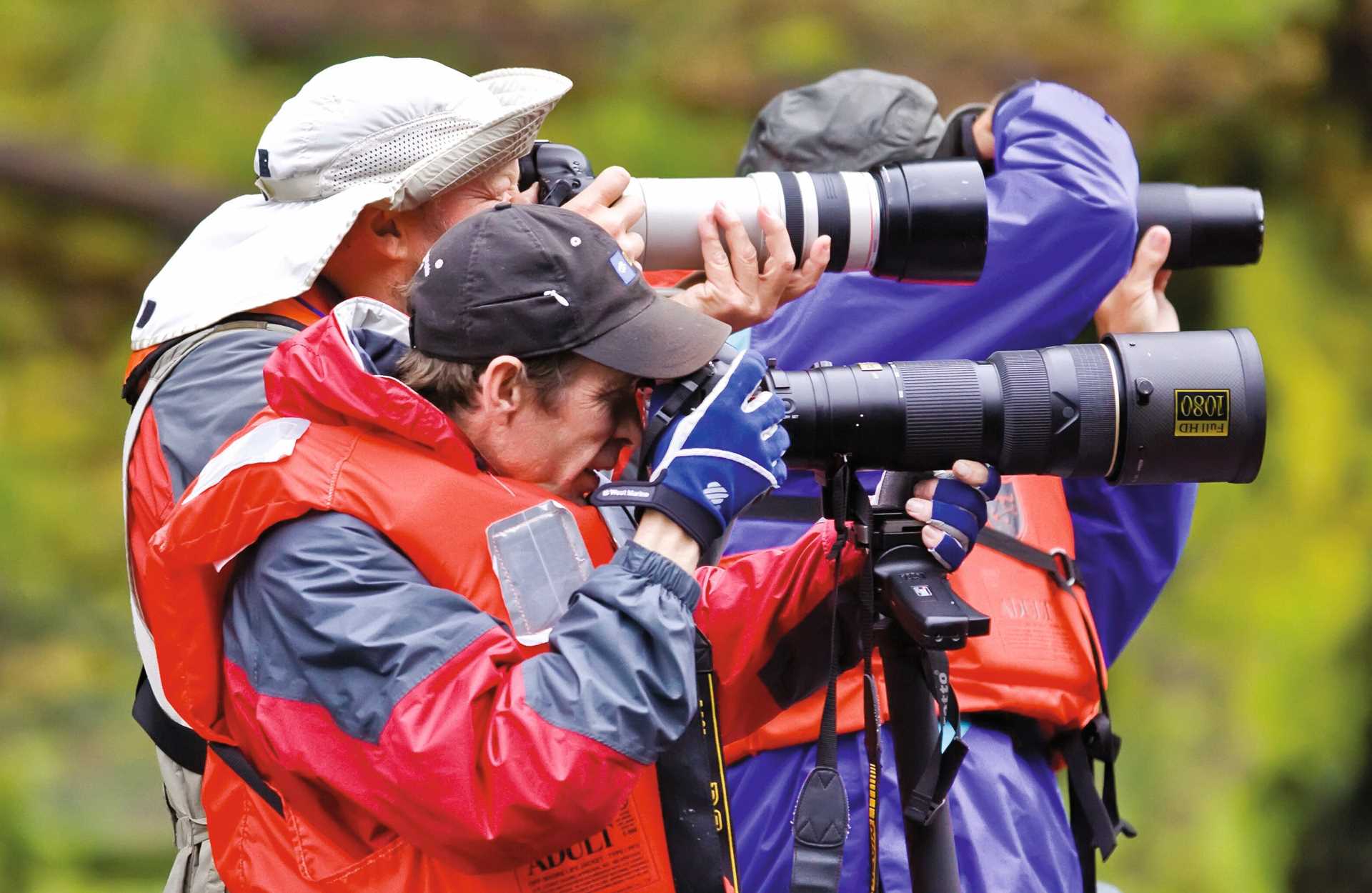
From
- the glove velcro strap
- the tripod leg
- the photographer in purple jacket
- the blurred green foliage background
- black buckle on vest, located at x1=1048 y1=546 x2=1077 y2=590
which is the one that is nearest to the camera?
the glove velcro strap

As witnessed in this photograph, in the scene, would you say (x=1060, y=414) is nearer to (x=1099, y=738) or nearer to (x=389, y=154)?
(x=1099, y=738)

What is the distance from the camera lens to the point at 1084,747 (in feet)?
6.72

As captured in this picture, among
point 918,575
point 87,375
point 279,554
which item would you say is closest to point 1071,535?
point 918,575

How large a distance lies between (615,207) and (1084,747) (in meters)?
0.91

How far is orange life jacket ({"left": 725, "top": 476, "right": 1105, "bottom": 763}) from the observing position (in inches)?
75.8

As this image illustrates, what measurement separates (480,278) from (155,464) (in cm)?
50

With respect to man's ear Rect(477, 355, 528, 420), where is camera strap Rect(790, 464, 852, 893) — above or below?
below

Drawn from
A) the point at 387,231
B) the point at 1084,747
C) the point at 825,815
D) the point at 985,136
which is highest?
the point at 985,136

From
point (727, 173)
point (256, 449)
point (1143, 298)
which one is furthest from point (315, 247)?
point (727, 173)

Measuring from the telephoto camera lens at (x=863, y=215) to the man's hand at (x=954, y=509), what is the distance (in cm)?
36

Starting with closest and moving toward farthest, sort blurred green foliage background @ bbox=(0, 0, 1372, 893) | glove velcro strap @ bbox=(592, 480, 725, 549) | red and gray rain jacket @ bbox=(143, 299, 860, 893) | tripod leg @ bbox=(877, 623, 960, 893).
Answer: red and gray rain jacket @ bbox=(143, 299, 860, 893) → glove velcro strap @ bbox=(592, 480, 725, 549) → tripod leg @ bbox=(877, 623, 960, 893) → blurred green foliage background @ bbox=(0, 0, 1372, 893)

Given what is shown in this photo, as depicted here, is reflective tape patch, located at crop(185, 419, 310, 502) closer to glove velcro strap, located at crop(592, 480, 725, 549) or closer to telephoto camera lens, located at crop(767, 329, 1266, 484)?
glove velcro strap, located at crop(592, 480, 725, 549)

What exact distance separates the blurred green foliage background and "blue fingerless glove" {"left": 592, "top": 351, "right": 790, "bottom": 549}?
2.53 metres

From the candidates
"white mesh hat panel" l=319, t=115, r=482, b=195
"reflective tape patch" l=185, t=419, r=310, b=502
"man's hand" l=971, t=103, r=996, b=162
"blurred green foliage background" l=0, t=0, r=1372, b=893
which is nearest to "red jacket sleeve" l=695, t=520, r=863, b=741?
"reflective tape patch" l=185, t=419, r=310, b=502
